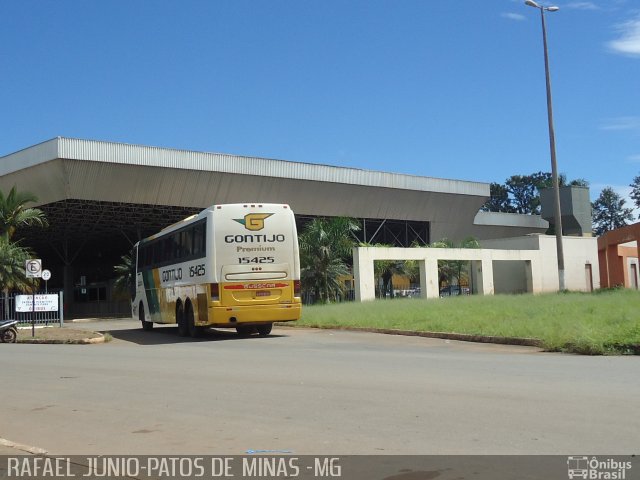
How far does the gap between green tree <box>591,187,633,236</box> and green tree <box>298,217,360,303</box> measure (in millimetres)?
89698

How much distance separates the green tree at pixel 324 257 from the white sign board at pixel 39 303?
1335cm

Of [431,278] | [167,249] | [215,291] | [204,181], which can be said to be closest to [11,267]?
[204,181]

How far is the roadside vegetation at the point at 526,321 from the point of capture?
49.5 ft

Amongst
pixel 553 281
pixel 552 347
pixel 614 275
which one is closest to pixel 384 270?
pixel 553 281

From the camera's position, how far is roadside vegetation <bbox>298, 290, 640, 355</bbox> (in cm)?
1510

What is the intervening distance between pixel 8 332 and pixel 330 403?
732 inches

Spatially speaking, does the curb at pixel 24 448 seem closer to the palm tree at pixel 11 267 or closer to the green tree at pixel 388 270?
the palm tree at pixel 11 267

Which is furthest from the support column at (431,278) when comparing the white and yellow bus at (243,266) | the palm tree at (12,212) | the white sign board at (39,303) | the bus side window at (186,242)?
the palm tree at (12,212)

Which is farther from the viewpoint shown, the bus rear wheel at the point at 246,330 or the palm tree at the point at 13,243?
the palm tree at the point at 13,243

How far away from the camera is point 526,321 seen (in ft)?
64.6

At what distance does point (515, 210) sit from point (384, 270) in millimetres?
83493

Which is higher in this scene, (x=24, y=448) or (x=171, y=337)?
(x=171, y=337)

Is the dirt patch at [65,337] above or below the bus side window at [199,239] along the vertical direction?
below

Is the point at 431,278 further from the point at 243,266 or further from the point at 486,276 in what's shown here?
the point at 243,266
